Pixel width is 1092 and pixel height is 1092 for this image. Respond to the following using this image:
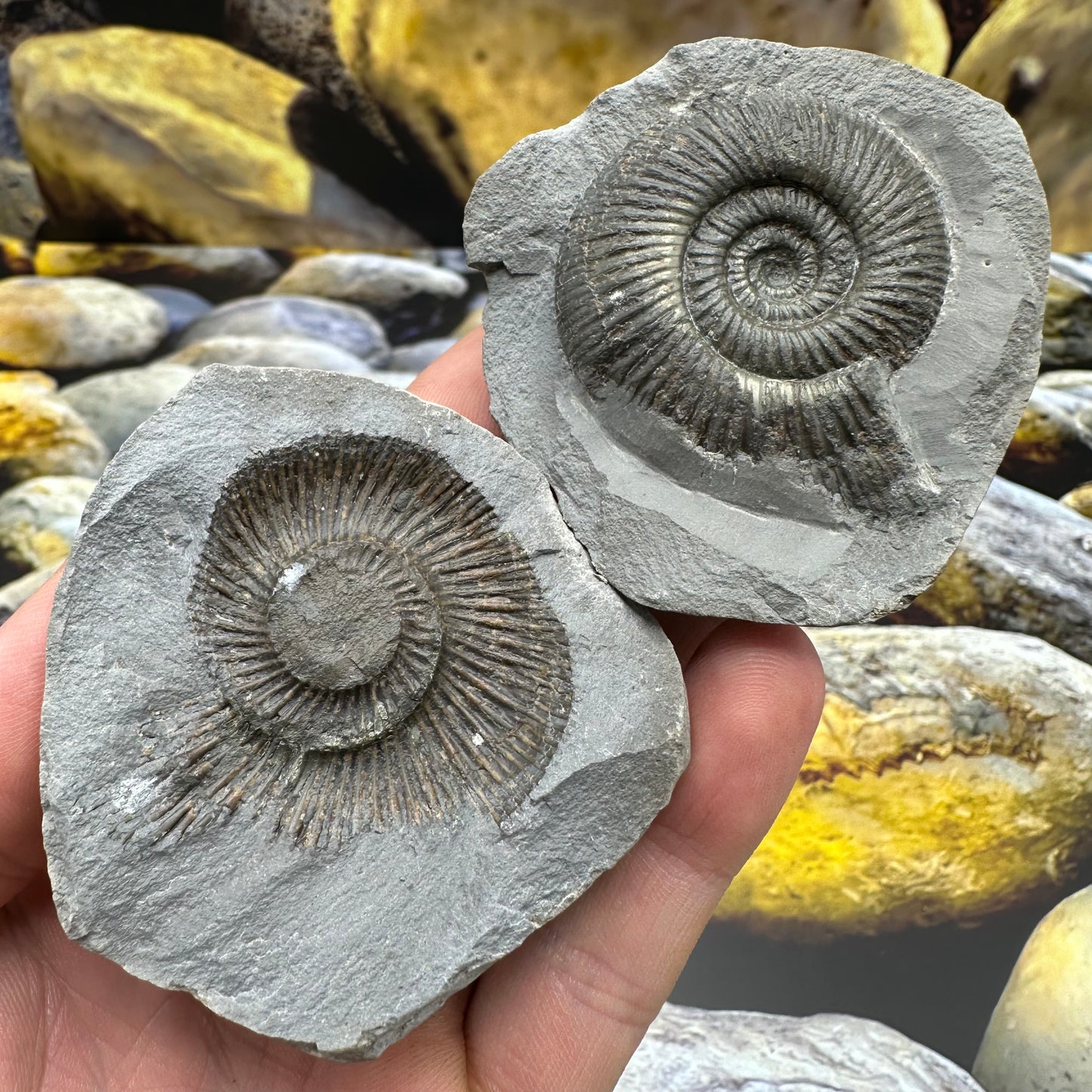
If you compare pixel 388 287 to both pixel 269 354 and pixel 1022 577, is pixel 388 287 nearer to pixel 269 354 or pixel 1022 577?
pixel 269 354

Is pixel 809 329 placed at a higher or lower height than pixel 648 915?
higher

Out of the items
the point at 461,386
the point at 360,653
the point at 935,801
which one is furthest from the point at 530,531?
the point at 935,801

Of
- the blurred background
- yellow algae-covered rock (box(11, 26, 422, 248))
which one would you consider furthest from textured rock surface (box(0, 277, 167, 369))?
yellow algae-covered rock (box(11, 26, 422, 248))

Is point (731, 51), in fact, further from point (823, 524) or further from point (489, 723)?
point (489, 723)

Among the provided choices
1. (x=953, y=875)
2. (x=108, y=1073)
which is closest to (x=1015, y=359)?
(x=953, y=875)

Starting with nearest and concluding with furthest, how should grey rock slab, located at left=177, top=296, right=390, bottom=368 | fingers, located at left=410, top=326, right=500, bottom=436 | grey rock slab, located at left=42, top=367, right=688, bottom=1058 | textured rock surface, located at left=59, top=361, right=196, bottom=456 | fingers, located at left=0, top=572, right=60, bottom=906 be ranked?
grey rock slab, located at left=42, top=367, right=688, bottom=1058, fingers, located at left=0, top=572, right=60, bottom=906, fingers, located at left=410, top=326, right=500, bottom=436, textured rock surface, located at left=59, top=361, right=196, bottom=456, grey rock slab, located at left=177, top=296, right=390, bottom=368

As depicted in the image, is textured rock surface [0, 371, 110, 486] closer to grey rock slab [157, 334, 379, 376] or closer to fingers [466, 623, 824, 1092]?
grey rock slab [157, 334, 379, 376]

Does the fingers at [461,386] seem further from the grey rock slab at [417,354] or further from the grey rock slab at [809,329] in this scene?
the grey rock slab at [417,354]

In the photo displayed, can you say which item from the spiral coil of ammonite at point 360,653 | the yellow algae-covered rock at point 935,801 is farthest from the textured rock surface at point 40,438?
the yellow algae-covered rock at point 935,801
